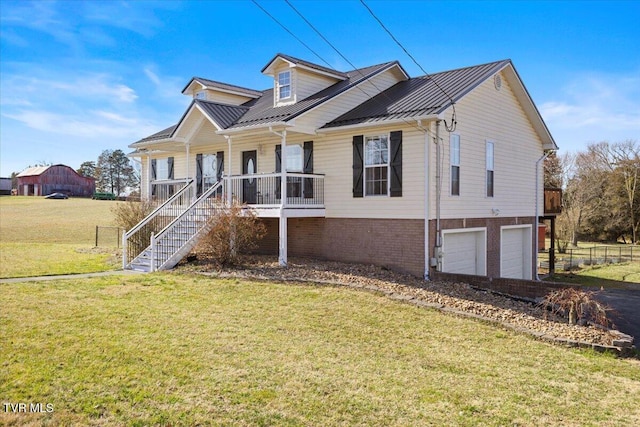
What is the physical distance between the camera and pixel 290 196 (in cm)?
1582

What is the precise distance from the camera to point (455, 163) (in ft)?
48.0

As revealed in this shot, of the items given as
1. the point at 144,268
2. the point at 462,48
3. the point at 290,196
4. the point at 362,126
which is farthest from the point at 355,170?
the point at 144,268

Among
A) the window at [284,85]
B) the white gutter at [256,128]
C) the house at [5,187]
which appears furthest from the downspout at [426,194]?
the house at [5,187]

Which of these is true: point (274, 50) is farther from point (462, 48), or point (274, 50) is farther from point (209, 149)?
point (462, 48)

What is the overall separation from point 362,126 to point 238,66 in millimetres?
9981

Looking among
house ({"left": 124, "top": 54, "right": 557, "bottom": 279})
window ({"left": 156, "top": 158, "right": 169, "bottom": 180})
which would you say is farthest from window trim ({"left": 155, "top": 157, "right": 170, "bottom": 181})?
house ({"left": 124, "top": 54, "right": 557, "bottom": 279})

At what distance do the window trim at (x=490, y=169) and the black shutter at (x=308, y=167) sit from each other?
5.85 meters

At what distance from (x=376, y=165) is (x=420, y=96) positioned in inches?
104

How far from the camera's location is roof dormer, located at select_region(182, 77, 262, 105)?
20922mm

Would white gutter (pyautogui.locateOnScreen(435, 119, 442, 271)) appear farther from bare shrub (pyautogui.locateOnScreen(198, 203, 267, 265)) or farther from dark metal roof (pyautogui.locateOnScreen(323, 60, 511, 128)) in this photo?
bare shrub (pyautogui.locateOnScreen(198, 203, 267, 265))

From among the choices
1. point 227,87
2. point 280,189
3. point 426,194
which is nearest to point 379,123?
point 426,194

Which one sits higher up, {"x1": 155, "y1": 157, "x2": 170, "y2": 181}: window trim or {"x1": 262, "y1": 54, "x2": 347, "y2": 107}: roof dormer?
{"x1": 262, "y1": 54, "x2": 347, "y2": 107}: roof dormer

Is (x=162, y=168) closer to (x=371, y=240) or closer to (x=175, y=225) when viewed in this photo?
(x=175, y=225)

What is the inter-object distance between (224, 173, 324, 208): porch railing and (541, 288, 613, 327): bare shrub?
24.9ft
